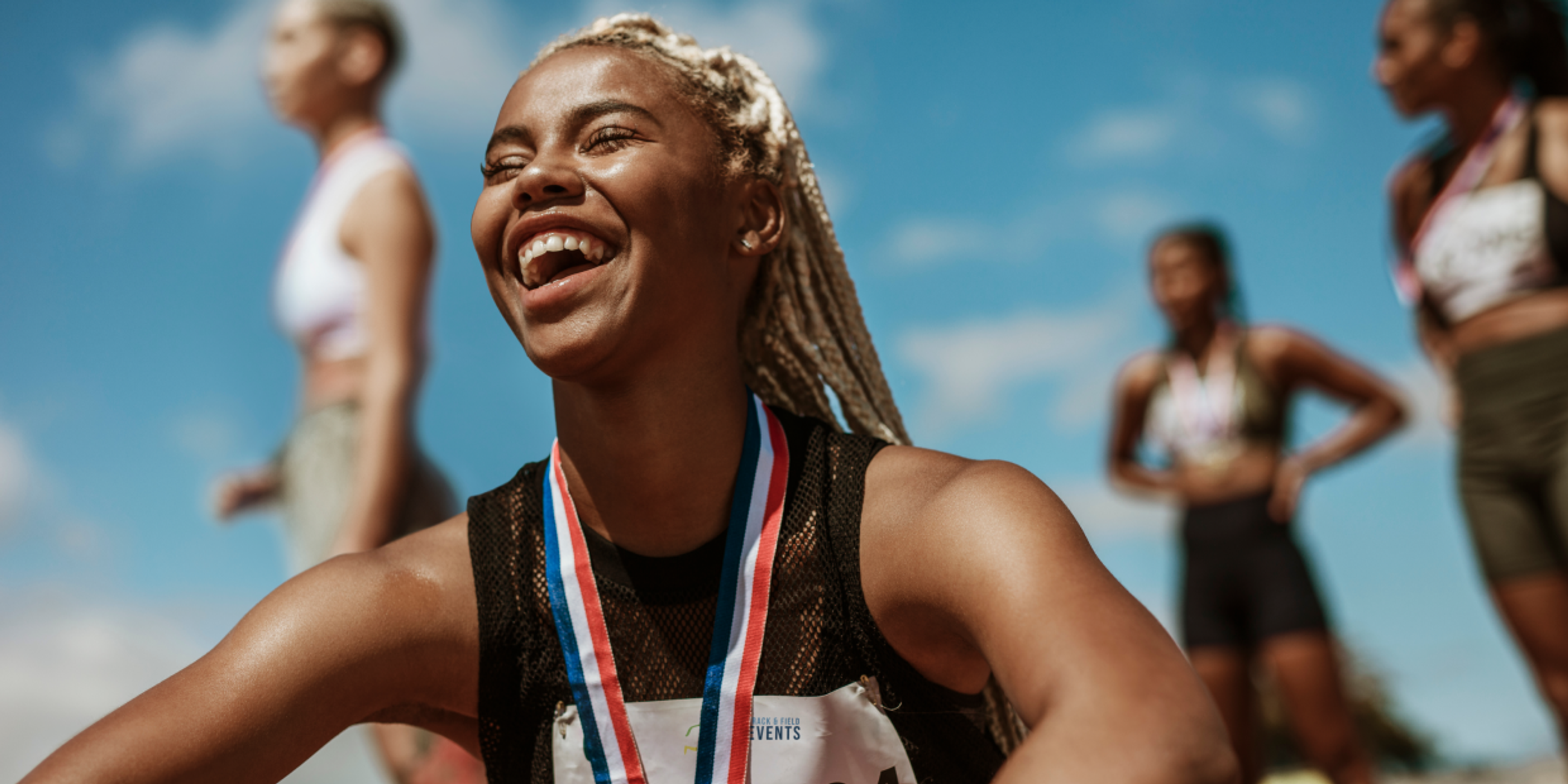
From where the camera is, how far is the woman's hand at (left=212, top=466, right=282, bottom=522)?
4.16 metres

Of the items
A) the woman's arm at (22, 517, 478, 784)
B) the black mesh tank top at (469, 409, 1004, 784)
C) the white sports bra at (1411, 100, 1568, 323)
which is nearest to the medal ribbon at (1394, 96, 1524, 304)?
the white sports bra at (1411, 100, 1568, 323)

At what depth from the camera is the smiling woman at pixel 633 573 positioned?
190 centimetres

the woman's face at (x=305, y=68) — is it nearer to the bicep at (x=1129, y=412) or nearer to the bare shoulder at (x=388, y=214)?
the bare shoulder at (x=388, y=214)

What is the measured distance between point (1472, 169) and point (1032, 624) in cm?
362

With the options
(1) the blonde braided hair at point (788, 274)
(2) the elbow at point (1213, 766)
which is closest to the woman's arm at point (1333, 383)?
(1) the blonde braided hair at point (788, 274)

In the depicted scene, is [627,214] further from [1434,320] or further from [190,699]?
[1434,320]

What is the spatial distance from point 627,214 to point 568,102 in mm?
266

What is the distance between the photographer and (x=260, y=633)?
75.7 inches

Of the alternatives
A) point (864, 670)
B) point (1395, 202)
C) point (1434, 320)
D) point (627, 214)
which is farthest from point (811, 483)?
point (1395, 202)

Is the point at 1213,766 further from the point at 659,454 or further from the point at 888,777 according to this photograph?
the point at 659,454

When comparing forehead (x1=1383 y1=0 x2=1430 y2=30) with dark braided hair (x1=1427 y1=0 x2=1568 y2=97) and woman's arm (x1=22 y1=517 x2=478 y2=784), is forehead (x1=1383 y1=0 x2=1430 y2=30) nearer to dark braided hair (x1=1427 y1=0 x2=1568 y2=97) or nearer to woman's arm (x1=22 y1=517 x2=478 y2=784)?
dark braided hair (x1=1427 y1=0 x2=1568 y2=97)

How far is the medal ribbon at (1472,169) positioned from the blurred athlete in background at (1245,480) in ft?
4.57

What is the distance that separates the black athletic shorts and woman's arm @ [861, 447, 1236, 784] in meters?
3.85

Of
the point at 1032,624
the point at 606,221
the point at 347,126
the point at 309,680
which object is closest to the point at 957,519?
the point at 1032,624
